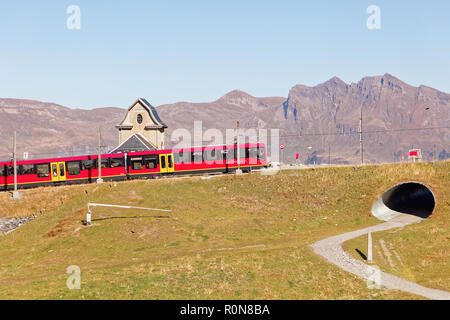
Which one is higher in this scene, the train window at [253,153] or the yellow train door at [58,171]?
the train window at [253,153]

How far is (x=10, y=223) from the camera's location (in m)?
52.9

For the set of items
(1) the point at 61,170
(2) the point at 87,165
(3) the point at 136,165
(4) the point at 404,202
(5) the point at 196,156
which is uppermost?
(5) the point at 196,156

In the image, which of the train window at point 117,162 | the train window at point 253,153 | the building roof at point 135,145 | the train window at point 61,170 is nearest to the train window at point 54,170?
the train window at point 61,170

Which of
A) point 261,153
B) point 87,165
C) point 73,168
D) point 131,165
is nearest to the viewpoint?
point 73,168

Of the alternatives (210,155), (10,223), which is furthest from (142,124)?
(10,223)

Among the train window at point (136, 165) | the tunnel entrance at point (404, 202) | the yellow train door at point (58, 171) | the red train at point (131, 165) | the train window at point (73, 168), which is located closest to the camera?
the tunnel entrance at point (404, 202)

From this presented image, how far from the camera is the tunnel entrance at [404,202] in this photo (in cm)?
4994

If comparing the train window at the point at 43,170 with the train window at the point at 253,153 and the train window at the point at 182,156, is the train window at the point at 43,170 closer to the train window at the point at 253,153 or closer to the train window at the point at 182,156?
the train window at the point at 182,156

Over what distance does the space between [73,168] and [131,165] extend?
25.2 ft

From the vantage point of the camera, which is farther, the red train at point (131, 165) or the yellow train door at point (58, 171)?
the red train at point (131, 165)

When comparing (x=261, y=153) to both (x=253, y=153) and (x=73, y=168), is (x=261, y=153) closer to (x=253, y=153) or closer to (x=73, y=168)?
(x=253, y=153)

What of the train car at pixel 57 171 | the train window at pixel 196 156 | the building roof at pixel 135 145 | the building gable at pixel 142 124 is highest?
the building gable at pixel 142 124

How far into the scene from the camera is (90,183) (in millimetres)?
63750
